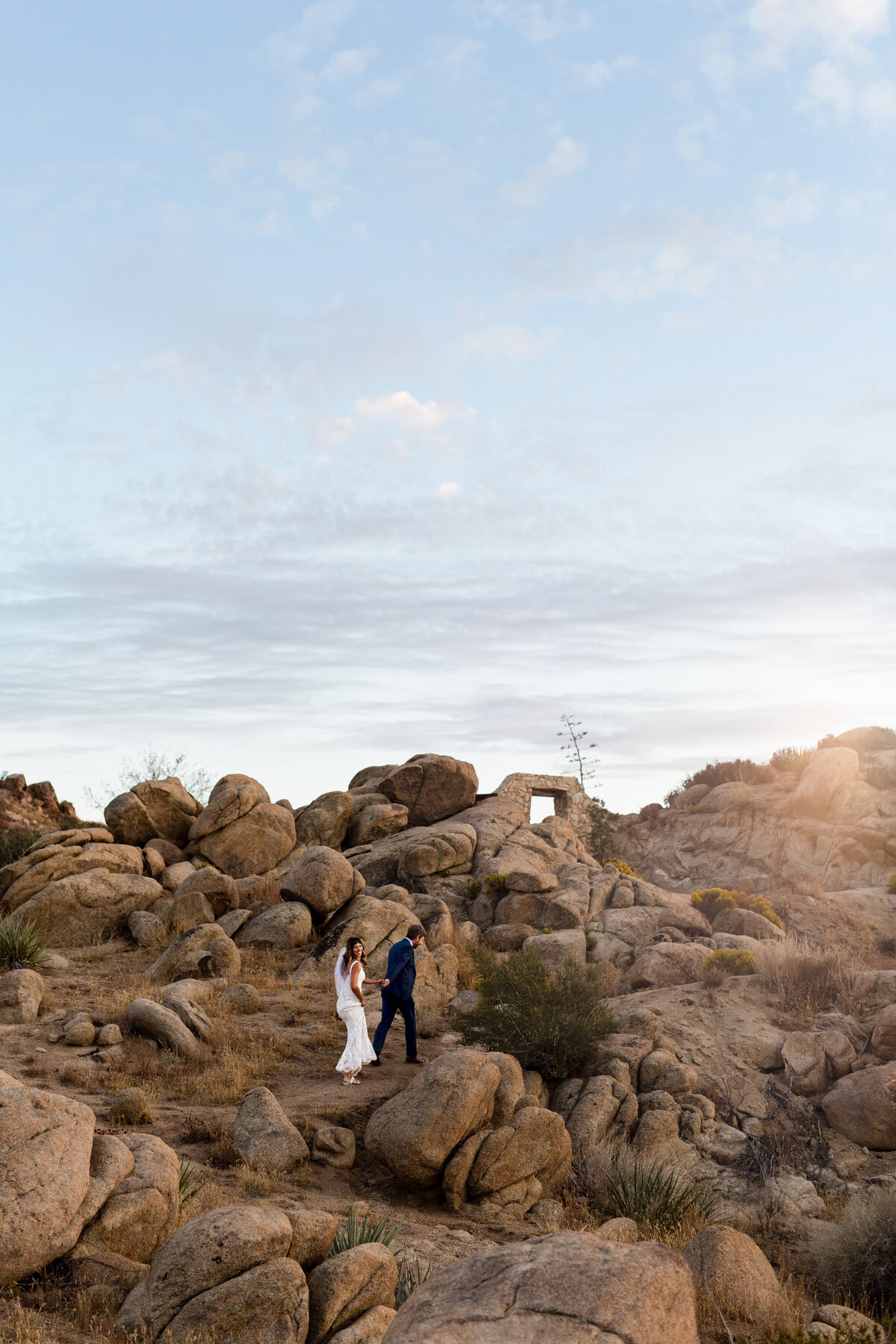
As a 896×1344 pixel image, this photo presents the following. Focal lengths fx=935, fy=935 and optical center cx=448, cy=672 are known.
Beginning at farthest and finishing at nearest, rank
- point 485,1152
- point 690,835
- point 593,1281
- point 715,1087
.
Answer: point 690,835, point 715,1087, point 485,1152, point 593,1281

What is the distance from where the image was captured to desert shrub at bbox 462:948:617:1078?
16328 mm

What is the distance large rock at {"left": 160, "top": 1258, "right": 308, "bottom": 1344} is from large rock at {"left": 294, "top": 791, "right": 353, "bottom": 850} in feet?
81.6

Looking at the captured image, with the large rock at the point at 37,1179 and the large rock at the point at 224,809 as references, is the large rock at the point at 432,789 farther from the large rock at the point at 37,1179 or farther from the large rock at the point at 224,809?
the large rock at the point at 37,1179

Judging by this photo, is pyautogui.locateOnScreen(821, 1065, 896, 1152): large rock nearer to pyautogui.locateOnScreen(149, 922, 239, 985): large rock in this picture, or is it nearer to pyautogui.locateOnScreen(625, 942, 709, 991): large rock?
pyautogui.locateOnScreen(625, 942, 709, 991): large rock

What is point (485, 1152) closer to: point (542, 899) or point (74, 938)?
point (542, 899)

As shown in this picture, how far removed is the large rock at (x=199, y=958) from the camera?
21.7 meters

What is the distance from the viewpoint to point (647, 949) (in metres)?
23.0

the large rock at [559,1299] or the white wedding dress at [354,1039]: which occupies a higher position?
the large rock at [559,1299]

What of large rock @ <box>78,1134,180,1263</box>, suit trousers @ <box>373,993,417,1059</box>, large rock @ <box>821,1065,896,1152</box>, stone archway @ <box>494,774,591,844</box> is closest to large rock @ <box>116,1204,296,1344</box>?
large rock @ <box>78,1134,180,1263</box>

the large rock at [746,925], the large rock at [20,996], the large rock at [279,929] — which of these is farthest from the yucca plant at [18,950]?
the large rock at [746,925]

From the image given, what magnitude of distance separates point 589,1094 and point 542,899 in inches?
459

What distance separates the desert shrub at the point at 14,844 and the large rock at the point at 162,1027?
1837cm

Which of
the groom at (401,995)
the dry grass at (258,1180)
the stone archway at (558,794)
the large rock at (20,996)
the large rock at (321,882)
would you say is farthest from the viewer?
the stone archway at (558,794)

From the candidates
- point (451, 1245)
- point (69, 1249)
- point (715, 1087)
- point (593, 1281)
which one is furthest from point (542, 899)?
point (593, 1281)
